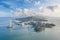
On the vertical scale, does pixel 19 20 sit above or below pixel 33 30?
above

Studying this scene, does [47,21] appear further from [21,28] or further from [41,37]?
[21,28]

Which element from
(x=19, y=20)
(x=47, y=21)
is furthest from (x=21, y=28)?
(x=47, y=21)

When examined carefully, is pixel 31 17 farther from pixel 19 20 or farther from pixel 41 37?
pixel 41 37

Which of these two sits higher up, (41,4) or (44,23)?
(41,4)

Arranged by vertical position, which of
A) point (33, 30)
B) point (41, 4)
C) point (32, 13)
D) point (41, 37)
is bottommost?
point (41, 37)

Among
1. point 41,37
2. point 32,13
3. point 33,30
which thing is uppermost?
point 32,13

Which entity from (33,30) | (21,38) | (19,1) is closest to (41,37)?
(33,30)
